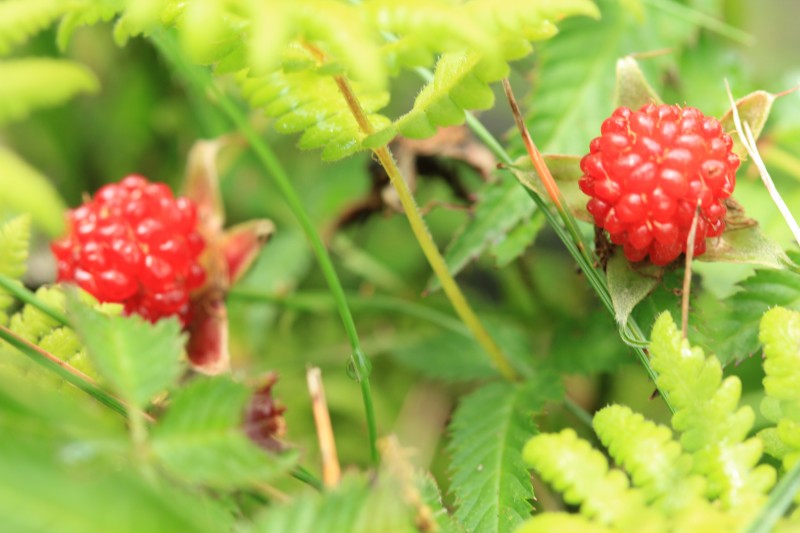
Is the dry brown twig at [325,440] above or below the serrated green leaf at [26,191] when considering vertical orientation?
below

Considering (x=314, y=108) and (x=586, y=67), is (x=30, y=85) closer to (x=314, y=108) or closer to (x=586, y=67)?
(x=314, y=108)

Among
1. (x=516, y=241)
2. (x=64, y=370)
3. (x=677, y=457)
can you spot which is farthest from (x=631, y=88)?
(x=64, y=370)

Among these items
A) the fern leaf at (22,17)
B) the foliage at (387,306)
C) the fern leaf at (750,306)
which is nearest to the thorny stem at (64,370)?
the foliage at (387,306)

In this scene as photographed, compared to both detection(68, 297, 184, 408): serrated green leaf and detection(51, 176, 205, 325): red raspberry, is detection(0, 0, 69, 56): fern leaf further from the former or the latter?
detection(51, 176, 205, 325): red raspberry

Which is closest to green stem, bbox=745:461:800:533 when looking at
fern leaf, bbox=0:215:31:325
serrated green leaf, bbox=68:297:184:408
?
serrated green leaf, bbox=68:297:184:408

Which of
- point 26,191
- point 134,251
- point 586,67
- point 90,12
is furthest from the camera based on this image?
point 586,67

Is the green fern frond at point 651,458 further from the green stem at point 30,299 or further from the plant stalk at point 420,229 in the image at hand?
the green stem at point 30,299
